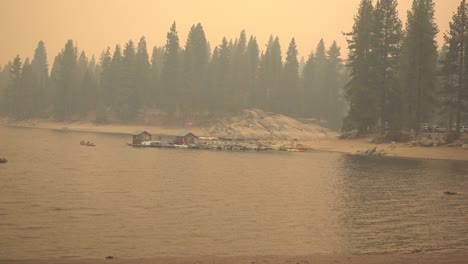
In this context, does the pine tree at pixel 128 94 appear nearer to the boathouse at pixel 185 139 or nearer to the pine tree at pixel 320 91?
the pine tree at pixel 320 91

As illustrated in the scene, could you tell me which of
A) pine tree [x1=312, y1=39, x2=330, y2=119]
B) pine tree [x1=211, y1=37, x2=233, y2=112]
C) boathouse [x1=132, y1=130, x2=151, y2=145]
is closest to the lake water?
boathouse [x1=132, y1=130, x2=151, y2=145]

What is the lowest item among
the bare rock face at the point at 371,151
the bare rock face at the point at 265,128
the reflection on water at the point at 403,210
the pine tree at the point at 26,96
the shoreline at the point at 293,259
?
the shoreline at the point at 293,259

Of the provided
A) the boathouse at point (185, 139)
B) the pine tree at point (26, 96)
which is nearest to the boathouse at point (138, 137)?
the boathouse at point (185, 139)

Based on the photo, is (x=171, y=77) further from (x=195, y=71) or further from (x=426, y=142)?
(x=426, y=142)

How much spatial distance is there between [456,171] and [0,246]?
4958 centimetres

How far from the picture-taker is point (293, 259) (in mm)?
19828

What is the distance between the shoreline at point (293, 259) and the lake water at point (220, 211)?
2.73 feet

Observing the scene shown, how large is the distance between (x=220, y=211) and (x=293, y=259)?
10986mm

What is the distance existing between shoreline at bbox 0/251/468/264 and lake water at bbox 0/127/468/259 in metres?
0.83

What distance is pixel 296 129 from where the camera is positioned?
132375 millimetres

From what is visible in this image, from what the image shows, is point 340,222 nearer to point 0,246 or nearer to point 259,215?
point 259,215

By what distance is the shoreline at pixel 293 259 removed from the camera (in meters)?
18.8

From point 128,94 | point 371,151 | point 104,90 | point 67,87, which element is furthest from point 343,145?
point 67,87

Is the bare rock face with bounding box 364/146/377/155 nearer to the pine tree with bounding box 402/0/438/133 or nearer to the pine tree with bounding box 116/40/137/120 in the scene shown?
the pine tree with bounding box 402/0/438/133
